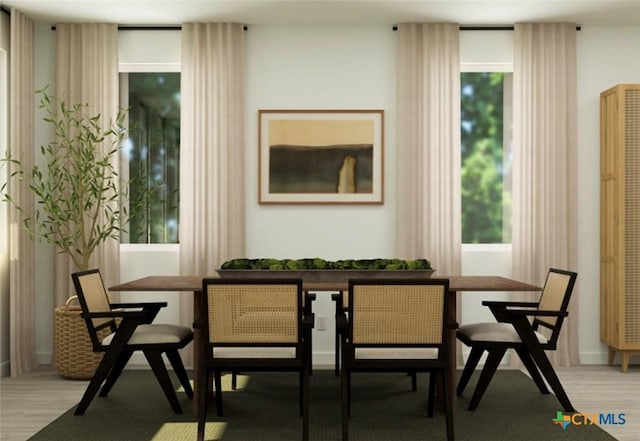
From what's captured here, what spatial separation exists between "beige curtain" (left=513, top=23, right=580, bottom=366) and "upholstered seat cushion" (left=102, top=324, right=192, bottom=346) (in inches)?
118

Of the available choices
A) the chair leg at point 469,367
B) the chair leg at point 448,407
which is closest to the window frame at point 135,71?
the chair leg at point 469,367

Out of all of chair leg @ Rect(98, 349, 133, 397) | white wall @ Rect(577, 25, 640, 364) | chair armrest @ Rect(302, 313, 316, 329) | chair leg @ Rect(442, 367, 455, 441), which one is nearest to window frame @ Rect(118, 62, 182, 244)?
chair leg @ Rect(98, 349, 133, 397)

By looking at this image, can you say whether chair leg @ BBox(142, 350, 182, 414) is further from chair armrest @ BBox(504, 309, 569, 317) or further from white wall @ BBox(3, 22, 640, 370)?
chair armrest @ BBox(504, 309, 569, 317)

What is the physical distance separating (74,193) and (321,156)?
202cm

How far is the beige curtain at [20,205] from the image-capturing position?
5.67 m

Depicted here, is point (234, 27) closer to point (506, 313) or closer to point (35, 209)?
point (35, 209)

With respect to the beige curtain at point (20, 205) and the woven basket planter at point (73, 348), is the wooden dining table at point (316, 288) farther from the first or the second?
the beige curtain at point (20, 205)

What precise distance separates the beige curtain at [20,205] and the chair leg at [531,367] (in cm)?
380

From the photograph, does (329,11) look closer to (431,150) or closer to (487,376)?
(431,150)

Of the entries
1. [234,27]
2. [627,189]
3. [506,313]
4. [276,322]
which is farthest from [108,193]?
[627,189]

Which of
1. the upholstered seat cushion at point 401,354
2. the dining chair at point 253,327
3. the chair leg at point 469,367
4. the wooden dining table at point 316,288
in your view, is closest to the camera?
the dining chair at point 253,327

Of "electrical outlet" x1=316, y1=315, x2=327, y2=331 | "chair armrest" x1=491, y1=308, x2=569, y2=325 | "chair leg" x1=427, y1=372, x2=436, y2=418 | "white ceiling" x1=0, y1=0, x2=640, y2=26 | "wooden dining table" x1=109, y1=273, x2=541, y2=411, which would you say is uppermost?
"white ceiling" x1=0, y1=0, x2=640, y2=26

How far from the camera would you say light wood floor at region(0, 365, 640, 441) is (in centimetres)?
412

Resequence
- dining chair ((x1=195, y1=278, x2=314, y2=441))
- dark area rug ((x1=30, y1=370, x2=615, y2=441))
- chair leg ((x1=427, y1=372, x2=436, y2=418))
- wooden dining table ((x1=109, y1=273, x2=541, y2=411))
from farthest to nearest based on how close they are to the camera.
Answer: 1. chair leg ((x1=427, y1=372, x2=436, y2=418))
2. wooden dining table ((x1=109, y1=273, x2=541, y2=411))
3. dark area rug ((x1=30, y1=370, x2=615, y2=441))
4. dining chair ((x1=195, y1=278, x2=314, y2=441))
